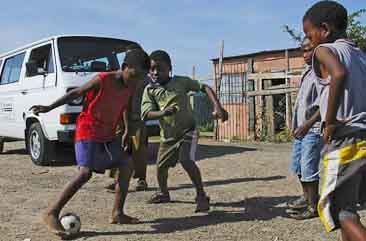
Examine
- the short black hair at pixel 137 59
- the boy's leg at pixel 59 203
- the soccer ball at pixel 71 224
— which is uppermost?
the short black hair at pixel 137 59

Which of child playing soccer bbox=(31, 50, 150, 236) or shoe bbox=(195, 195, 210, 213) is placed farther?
shoe bbox=(195, 195, 210, 213)

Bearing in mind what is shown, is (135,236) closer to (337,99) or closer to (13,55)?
(337,99)

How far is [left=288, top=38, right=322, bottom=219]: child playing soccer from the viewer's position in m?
4.84

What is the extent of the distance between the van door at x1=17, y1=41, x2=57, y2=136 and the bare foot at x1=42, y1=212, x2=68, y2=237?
4.20m

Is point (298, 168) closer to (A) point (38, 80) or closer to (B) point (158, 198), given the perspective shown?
(B) point (158, 198)

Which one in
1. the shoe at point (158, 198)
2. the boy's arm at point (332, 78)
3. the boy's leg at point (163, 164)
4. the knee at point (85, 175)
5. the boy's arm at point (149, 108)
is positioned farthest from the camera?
the shoe at point (158, 198)

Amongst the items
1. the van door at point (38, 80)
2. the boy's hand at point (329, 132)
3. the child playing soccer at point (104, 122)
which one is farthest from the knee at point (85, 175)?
the van door at point (38, 80)

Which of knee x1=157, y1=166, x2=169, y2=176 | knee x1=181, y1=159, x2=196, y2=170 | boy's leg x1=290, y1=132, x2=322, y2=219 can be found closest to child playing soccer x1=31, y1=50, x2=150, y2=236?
knee x1=181, y1=159, x2=196, y2=170

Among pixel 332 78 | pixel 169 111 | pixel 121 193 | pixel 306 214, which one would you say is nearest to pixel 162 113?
pixel 169 111

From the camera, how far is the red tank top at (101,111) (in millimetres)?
4871

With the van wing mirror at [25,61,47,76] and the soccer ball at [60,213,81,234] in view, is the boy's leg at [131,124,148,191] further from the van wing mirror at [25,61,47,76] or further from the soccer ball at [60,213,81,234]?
the van wing mirror at [25,61,47,76]

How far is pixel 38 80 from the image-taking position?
9.23 metres

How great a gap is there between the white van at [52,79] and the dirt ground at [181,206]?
54 centimetres

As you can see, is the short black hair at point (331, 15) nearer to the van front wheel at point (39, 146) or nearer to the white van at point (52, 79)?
the white van at point (52, 79)
